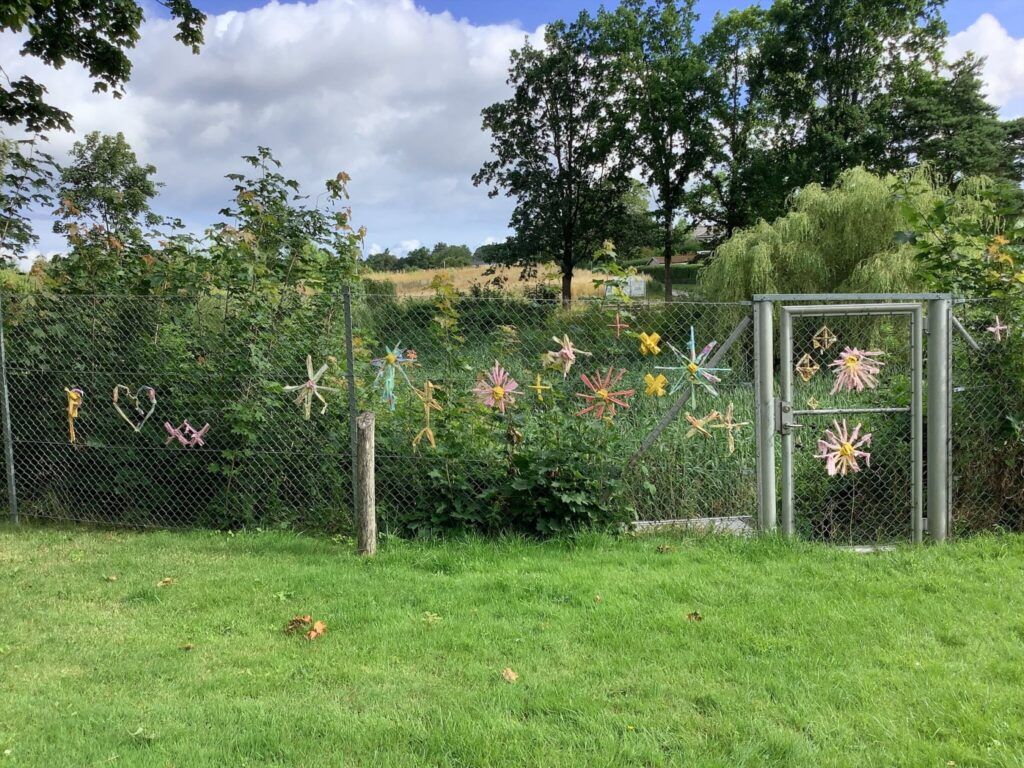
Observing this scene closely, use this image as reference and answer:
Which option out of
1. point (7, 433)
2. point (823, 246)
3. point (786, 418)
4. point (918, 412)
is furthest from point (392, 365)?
point (823, 246)

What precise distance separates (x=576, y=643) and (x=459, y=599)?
0.78m

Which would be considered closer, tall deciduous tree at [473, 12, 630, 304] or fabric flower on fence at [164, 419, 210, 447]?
fabric flower on fence at [164, 419, 210, 447]

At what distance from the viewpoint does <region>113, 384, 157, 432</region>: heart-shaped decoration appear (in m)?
5.40

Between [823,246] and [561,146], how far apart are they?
1821 cm

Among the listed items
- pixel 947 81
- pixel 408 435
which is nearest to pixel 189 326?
pixel 408 435

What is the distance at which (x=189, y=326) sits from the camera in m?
5.39

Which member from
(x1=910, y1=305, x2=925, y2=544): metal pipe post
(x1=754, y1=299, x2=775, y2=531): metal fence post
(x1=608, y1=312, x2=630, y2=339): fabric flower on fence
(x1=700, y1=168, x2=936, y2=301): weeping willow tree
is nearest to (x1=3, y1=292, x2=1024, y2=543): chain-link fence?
(x1=608, y1=312, x2=630, y2=339): fabric flower on fence

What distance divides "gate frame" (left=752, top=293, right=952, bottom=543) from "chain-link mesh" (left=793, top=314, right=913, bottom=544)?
0.52 feet

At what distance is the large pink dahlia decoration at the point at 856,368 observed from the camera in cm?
481

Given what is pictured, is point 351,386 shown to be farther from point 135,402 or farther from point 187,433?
point 135,402

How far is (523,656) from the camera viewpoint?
3.05 meters

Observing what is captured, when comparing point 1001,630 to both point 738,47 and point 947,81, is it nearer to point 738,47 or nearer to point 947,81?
point 947,81

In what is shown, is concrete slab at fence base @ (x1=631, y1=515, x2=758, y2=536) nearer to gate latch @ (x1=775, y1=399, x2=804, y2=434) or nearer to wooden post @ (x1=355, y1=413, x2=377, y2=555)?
gate latch @ (x1=775, y1=399, x2=804, y2=434)

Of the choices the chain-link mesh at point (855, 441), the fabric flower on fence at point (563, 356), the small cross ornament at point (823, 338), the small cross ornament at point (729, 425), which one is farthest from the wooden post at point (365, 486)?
the small cross ornament at point (823, 338)
